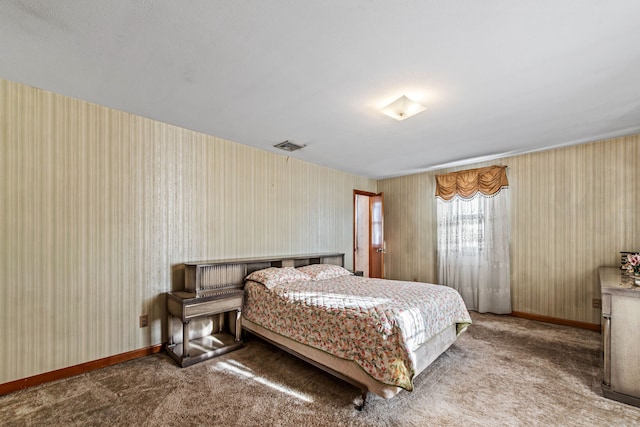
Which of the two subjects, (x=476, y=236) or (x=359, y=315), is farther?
(x=476, y=236)

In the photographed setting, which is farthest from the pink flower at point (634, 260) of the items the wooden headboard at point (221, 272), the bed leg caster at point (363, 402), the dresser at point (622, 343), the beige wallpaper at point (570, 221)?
the wooden headboard at point (221, 272)

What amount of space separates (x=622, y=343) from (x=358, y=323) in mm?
2069

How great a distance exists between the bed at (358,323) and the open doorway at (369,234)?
238 centimetres

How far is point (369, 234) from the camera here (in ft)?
19.6

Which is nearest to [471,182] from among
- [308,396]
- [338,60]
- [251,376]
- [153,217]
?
[338,60]

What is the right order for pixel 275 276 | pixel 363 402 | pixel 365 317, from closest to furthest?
pixel 363 402
pixel 365 317
pixel 275 276

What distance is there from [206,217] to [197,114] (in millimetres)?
1227

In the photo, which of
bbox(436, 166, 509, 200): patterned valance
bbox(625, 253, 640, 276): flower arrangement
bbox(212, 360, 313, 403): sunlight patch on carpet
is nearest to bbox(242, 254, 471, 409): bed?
bbox(212, 360, 313, 403): sunlight patch on carpet

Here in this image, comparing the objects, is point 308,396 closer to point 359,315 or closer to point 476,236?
point 359,315

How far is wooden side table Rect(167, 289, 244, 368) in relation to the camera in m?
2.75

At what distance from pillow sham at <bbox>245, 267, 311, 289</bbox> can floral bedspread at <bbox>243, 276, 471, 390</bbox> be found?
78 millimetres

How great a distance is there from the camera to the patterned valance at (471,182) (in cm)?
445

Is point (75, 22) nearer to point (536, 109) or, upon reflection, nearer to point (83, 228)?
point (83, 228)

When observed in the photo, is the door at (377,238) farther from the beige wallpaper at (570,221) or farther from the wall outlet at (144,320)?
the wall outlet at (144,320)
